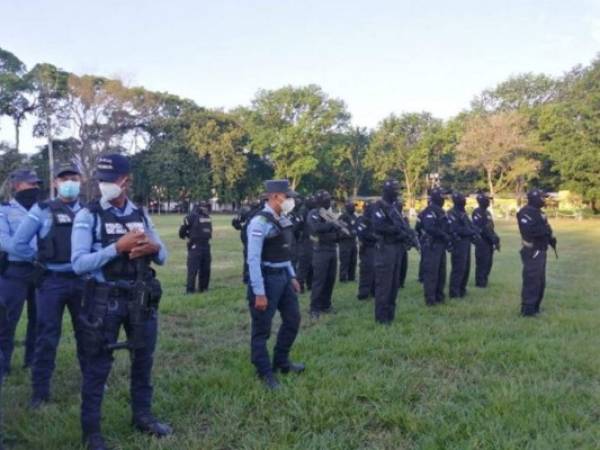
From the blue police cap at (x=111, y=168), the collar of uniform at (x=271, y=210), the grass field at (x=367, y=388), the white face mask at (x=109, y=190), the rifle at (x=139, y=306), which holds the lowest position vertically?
the grass field at (x=367, y=388)

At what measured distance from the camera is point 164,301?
966cm

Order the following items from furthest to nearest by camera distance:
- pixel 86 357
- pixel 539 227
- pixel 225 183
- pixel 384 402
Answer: pixel 225 183, pixel 539 227, pixel 384 402, pixel 86 357

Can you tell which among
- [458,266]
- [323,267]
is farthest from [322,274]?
[458,266]

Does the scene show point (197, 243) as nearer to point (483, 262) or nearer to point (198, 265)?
point (198, 265)

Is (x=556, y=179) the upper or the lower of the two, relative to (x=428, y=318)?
upper

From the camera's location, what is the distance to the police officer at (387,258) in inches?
302

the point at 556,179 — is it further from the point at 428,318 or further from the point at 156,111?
the point at 428,318

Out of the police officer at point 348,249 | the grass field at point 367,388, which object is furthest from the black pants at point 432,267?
the police officer at point 348,249

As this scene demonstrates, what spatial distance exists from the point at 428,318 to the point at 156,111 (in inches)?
2145

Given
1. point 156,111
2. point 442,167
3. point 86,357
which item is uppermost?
point 156,111

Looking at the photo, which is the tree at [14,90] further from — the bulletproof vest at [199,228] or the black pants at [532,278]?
the black pants at [532,278]

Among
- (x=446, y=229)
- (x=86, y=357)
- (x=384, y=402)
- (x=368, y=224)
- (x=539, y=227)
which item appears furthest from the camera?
(x=368, y=224)

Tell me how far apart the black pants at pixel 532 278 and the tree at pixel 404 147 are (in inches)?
2148

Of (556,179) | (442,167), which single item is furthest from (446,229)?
(442,167)
